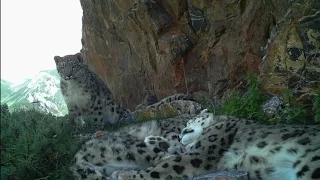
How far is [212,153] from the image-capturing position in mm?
5602

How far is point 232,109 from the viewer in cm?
765

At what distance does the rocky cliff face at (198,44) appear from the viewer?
7.27m

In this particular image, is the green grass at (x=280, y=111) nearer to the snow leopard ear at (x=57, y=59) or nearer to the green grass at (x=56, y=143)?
the green grass at (x=56, y=143)

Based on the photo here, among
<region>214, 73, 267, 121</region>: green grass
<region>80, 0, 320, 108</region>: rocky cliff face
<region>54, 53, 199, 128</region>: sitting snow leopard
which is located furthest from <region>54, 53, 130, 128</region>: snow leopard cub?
<region>214, 73, 267, 121</region>: green grass

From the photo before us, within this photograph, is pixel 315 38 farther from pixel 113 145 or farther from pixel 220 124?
pixel 113 145

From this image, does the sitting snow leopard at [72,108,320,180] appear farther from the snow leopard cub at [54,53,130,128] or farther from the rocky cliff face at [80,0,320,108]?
the snow leopard cub at [54,53,130,128]

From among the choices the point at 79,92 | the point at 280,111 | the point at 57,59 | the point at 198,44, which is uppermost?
the point at 57,59

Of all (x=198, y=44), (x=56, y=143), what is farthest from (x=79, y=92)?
(x=198, y=44)

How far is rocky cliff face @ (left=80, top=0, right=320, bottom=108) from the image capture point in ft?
23.8

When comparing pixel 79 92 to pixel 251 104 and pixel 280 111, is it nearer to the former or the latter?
pixel 251 104

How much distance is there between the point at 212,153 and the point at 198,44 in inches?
281

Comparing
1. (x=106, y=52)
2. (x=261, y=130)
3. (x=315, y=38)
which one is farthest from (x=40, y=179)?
(x=106, y=52)

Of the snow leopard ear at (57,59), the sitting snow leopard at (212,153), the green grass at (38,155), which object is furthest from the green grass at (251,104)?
the snow leopard ear at (57,59)

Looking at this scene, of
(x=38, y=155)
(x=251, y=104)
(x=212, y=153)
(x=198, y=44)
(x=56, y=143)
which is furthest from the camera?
(x=198, y=44)
